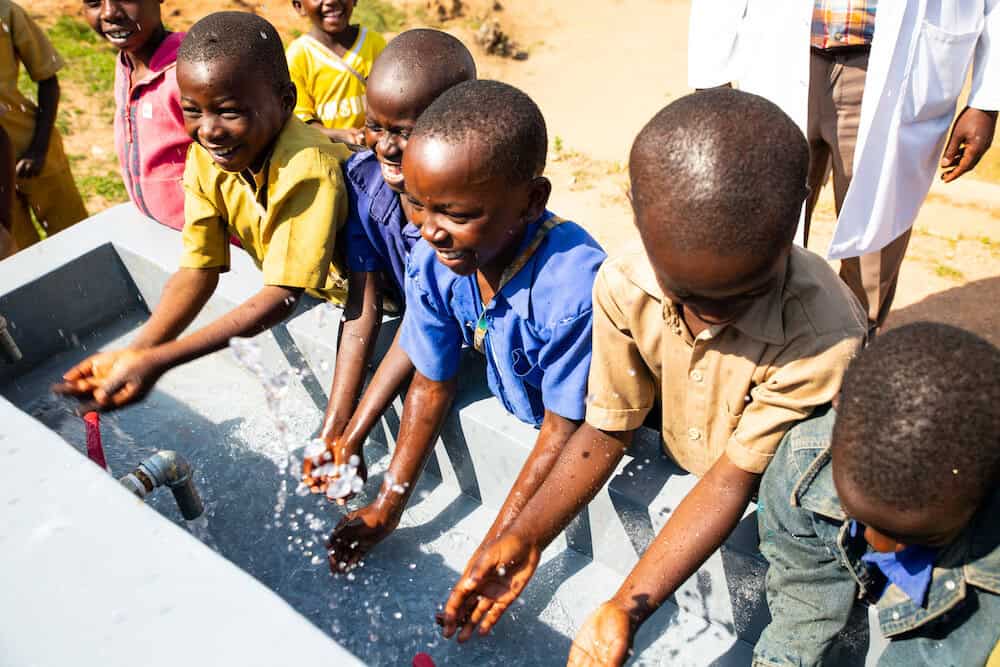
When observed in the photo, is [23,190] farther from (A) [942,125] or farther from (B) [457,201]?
(A) [942,125]

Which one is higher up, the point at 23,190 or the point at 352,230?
the point at 352,230

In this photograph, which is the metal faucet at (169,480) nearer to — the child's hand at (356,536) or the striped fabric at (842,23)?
the child's hand at (356,536)

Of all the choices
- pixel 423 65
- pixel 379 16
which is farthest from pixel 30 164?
pixel 379 16

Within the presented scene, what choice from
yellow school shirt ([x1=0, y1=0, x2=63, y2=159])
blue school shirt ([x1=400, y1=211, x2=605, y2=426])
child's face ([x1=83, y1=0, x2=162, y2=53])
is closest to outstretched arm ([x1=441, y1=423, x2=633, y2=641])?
blue school shirt ([x1=400, y1=211, x2=605, y2=426])

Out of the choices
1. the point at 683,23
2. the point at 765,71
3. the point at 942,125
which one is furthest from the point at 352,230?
the point at 683,23

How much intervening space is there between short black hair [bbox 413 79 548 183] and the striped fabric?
1471 millimetres

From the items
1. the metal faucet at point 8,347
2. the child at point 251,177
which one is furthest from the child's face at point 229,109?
the metal faucet at point 8,347

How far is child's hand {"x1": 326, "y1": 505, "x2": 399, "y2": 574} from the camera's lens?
235 centimetres

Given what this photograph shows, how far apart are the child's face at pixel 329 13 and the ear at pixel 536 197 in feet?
7.03

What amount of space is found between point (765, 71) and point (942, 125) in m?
0.65

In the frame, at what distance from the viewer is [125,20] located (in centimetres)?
320

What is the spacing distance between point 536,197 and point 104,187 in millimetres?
5228

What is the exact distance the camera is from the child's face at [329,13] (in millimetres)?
3791

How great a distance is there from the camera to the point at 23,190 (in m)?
4.41
